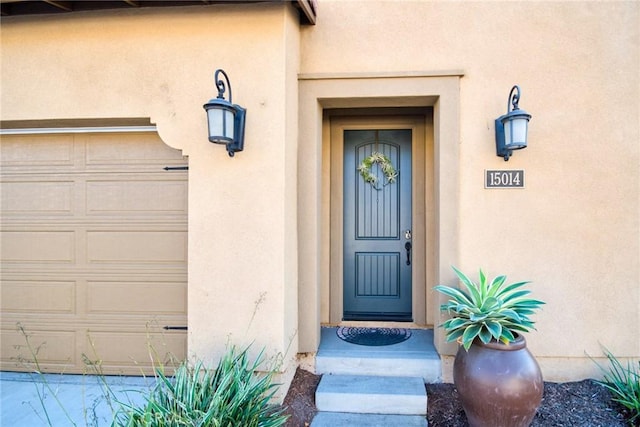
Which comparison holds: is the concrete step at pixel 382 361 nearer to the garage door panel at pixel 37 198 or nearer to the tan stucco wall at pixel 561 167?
the tan stucco wall at pixel 561 167

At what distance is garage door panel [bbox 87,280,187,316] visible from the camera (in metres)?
3.72

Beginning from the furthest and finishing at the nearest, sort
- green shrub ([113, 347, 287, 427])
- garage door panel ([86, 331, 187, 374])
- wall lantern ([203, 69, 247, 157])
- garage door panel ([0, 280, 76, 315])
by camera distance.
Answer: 1. garage door panel ([0, 280, 76, 315])
2. garage door panel ([86, 331, 187, 374])
3. wall lantern ([203, 69, 247, 157])
4. green shrub ([113, 347, 287, 427])

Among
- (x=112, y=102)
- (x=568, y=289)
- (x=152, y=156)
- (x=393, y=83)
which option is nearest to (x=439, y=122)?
(x=393, y=83)

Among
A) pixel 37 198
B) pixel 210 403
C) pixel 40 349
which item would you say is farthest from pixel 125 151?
pixel 210 403

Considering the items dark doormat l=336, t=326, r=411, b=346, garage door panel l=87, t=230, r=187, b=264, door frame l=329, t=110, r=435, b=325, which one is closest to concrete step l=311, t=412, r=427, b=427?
dark doormat l=336, t=326, r=411, b=346

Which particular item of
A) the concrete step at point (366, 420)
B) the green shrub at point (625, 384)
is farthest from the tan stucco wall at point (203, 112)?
the green shrub at point (625, 384)

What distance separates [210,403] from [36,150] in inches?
132

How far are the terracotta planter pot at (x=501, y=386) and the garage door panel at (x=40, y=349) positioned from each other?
12.9ft

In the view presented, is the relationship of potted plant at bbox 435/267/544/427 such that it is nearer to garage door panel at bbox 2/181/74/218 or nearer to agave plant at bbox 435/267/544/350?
agave plant at bbox 435/267/544/350

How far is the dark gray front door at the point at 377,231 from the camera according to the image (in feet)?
Result: 15.1

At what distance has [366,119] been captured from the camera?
4582 mm

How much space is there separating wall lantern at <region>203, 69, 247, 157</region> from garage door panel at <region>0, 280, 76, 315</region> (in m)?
2.37

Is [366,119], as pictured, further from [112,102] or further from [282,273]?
[112,102]

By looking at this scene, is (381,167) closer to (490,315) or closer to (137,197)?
(490,315)
